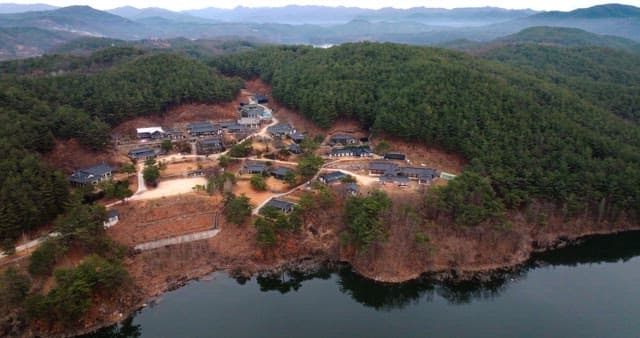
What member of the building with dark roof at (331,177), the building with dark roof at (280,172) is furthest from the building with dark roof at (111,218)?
the building with dark roof at (331,177)

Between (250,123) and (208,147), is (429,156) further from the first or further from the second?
(208,147)

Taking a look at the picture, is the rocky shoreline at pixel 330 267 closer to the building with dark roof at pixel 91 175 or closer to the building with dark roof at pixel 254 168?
the building with dark roof at pixel 254 168

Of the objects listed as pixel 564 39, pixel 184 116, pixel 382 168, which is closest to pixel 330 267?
pixel 382 168

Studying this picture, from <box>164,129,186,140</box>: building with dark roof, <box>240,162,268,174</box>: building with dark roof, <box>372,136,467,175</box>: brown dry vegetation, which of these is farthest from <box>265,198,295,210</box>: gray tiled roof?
<box>164,129,186,140</box>: building with dark roof

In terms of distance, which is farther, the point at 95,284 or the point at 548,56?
the point at 548,56

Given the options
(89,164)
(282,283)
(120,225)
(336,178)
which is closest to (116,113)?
(89,164)

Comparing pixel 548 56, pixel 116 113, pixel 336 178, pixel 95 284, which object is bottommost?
pixel 95 284

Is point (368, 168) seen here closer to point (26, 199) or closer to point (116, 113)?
point (26, 199)
